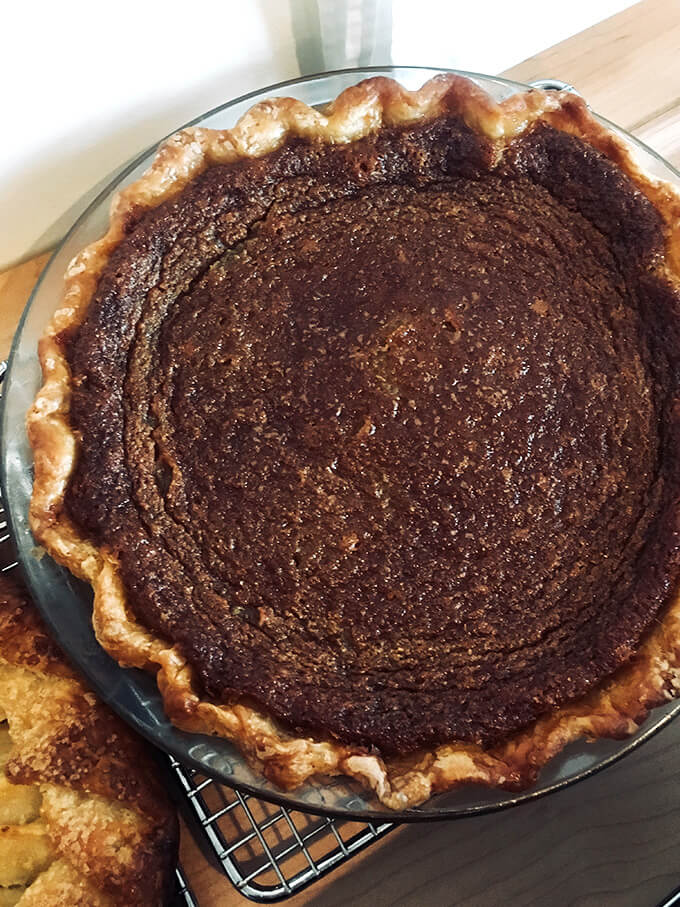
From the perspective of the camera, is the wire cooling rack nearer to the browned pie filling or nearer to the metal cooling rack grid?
the metal cooling rack grid

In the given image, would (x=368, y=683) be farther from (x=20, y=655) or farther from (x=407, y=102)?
(x=407, y=102)

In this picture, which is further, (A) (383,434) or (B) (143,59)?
(B) (143,59)

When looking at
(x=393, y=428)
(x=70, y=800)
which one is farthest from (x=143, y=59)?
(x=70, y=800)

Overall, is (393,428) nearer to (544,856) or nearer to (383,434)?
(383,434)

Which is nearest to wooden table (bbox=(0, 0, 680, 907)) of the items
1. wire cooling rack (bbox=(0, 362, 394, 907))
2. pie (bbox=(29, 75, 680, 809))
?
wire cooling rack (bbox=(0, 362, 394, 907))

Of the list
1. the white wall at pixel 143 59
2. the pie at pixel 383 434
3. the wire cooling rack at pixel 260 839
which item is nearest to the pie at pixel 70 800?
the wire cooling rack at pixel 260 839

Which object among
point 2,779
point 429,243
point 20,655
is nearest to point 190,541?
point 20,655

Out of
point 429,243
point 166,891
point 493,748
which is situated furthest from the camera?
point 429,243
